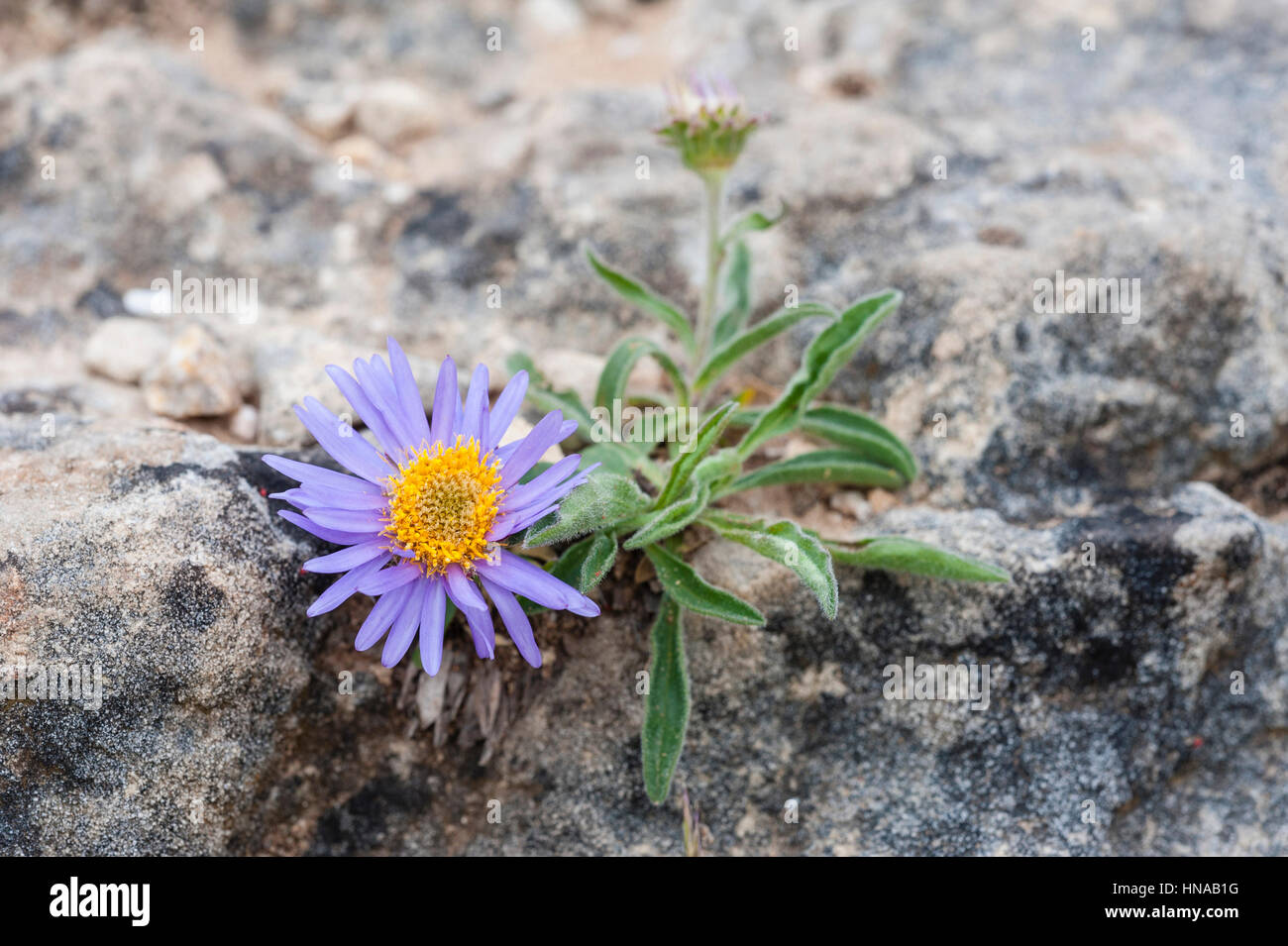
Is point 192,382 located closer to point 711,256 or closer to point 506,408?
point 506,408

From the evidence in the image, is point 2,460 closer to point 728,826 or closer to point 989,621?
point 728,826

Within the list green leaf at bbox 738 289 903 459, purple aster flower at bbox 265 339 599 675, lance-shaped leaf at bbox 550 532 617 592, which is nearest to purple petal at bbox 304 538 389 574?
purple aster flower at bbox 265 339 599 675

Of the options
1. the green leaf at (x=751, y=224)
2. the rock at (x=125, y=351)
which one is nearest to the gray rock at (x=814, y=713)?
the rock at (x=125, y=351)

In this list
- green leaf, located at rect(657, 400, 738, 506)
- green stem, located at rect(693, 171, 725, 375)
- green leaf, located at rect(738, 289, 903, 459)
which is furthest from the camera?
green stem, located at rect(693, 171, 725, 375)

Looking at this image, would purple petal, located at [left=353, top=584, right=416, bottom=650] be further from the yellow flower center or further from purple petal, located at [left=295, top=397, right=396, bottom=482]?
purple petal, located at [left=295, top=397, right=396, bottom=482]

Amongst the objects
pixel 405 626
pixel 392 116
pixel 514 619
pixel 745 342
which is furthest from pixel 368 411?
pixel 392 116

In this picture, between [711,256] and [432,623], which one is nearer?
[432,623]

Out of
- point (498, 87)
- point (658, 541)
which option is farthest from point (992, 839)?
point (498, 87)
